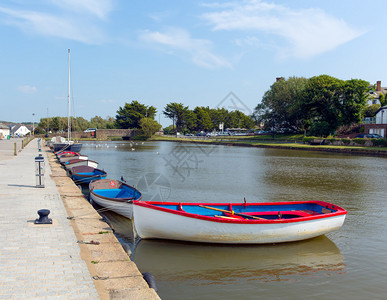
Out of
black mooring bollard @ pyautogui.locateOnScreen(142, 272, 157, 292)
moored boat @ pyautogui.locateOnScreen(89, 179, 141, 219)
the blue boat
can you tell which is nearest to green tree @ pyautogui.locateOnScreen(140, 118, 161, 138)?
the blue boat

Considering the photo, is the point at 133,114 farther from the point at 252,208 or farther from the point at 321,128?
the point at 252,208

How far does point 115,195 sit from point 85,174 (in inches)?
307

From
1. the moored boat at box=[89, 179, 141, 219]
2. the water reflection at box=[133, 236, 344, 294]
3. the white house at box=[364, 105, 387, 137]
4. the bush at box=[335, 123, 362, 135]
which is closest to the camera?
the water reflection at box=[133, 236, 344, 294]

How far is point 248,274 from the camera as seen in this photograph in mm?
9164

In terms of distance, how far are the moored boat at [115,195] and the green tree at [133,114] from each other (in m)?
109

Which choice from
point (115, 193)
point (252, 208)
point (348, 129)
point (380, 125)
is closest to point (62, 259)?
point (252, 208)

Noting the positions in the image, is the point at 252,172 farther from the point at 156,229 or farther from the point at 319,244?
the point at 156,229

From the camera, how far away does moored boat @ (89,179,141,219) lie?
1372 cm

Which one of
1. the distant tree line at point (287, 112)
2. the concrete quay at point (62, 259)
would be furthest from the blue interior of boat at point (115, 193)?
the distant tree line at point (287, 112)

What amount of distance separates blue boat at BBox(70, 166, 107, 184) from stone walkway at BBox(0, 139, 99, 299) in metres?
9.33

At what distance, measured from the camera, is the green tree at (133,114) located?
124 meters

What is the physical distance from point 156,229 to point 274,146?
6437 centimetres

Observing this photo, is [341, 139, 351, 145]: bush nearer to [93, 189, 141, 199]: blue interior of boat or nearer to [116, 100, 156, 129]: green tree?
[93, 189, 141, 199]: blue interior of boat

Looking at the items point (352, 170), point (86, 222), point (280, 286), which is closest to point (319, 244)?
point (280, 286)
